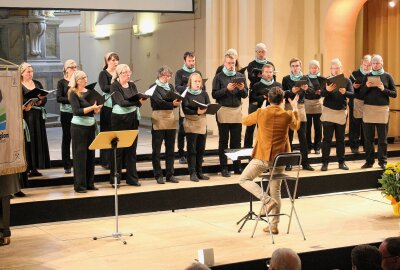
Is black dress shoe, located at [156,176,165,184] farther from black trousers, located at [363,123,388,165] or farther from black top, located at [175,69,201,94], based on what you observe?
black trousers, located at [363,123,388,165]

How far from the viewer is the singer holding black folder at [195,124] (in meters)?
9.20

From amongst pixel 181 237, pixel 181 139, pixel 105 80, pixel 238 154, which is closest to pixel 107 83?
pixel 105 80

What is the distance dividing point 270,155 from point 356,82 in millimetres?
3930

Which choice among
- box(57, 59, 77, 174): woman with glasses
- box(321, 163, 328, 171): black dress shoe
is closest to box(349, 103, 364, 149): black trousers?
box(321, 163, 328, 171): black dress shoe

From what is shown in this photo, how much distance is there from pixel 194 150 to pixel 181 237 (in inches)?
87.9

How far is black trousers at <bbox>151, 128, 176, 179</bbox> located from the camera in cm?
921

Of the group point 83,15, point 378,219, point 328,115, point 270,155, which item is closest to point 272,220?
point 270,155

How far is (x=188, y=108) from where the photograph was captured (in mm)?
9273

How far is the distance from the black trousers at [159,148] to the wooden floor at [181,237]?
2.50 feet

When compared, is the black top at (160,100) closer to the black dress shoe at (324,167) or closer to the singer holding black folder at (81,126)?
the singer holding black folder at (81,126)

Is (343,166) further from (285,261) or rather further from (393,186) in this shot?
(285,261)

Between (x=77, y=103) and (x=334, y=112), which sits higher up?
(x=77, y=103)

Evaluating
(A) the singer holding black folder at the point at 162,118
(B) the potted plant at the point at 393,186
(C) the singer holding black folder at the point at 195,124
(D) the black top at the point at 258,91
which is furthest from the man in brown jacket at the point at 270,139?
(D) the black top at the point at 258,91

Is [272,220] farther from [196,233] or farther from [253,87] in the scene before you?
[253,87]
